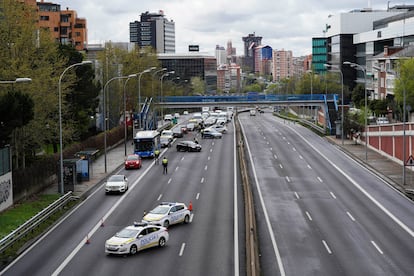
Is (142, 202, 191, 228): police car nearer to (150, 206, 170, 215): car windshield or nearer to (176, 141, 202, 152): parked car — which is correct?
(150, 206, 170, 215): car windshield

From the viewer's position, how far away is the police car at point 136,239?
27266 mm

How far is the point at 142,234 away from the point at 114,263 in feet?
7.47

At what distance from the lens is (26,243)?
99.9 ft

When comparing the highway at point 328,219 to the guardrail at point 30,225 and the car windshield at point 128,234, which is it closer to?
the car windshield at point 128,234

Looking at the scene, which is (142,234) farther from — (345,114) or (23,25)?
(345,114)

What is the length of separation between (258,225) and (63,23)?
383ft

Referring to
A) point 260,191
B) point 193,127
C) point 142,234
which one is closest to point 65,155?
point 260,191

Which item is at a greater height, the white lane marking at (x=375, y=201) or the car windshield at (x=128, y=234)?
the car windshield at (x=128, y=234)

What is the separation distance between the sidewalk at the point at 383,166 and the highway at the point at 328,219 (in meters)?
0.88

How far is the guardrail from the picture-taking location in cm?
2894

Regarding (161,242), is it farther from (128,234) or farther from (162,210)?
(162,210)

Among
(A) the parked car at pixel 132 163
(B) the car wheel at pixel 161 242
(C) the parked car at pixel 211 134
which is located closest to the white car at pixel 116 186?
(A) the parked car at pixel 132 163

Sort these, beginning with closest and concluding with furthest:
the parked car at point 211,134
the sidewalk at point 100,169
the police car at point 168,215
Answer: the police car at point 168,215 → the sidewalk at point 100,169 → the parked car at point 211,134

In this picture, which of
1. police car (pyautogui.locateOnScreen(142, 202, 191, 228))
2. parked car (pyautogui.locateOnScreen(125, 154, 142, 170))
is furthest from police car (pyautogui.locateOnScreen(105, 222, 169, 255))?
parked car (pyautogui.locateOnScreen(125, 154, 142, 170))
